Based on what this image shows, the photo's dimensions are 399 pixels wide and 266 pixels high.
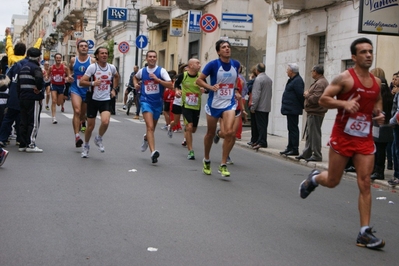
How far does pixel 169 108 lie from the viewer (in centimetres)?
1994

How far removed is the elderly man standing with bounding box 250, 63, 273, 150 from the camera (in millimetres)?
16641

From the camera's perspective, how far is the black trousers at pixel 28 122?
13.3 meters

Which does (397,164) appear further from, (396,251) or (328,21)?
(328,21)

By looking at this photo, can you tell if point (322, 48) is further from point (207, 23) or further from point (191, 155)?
point (191, 155)

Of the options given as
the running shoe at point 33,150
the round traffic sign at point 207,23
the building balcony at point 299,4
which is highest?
the building balcony at point 299,4

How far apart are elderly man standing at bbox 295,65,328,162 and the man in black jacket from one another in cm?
492

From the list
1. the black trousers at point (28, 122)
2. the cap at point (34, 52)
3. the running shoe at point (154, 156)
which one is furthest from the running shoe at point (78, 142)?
the running shoe at point (154, 156)

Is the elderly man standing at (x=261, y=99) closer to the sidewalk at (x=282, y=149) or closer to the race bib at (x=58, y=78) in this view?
the sidewalk at (x=282, y=149)

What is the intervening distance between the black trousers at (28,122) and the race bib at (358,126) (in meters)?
7.55

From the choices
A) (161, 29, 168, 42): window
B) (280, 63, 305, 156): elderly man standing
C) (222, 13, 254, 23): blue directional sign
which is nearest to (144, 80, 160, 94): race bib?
(280, 63, 305, 156): elderly man standing

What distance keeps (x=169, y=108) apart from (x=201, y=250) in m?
13.8

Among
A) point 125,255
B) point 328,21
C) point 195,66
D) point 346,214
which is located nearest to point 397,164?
point 346,214

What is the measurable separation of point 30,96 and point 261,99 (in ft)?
18.3

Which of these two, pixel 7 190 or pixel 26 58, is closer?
pixel 7 190
